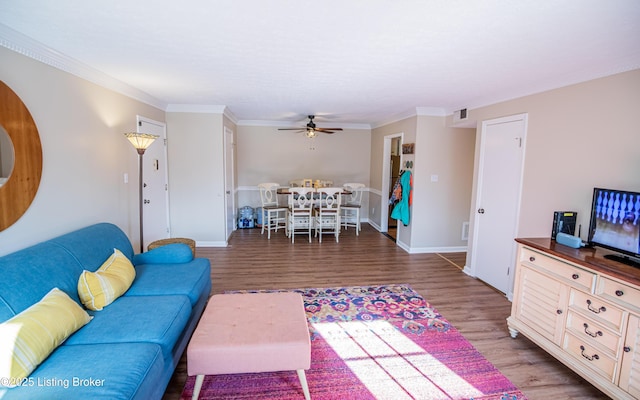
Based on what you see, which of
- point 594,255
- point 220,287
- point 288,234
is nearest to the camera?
point 594,255

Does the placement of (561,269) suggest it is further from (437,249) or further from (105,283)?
(105,283)

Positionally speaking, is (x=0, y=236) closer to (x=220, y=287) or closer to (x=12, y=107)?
(x=12, y=107)

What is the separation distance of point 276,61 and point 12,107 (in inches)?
74.1

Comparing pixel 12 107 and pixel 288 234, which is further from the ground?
pixel 12 107

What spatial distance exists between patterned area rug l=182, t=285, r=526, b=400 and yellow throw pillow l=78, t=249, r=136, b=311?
84cm

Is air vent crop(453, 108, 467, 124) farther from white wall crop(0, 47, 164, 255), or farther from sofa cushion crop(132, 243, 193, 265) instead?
white wall crop(0, 47, 164, 255)

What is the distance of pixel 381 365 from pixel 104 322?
76.2 inches

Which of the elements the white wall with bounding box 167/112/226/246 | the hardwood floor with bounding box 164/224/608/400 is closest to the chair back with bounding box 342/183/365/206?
the hardwood floor with bounding box 164/224/608/400

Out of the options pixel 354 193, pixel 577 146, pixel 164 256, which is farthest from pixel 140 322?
pixel 354 193

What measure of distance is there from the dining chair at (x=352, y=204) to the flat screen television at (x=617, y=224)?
4389 millimetres

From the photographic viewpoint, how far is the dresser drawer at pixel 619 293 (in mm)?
1820

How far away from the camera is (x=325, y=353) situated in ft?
8.09

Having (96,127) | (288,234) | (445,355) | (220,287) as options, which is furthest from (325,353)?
(288,234)

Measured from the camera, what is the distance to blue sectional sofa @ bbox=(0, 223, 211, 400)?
1.42 meters
